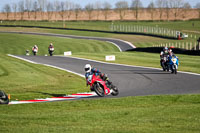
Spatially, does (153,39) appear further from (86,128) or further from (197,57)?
(86,128)

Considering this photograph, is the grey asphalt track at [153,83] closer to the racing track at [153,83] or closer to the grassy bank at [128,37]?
the racing track at [153,83]

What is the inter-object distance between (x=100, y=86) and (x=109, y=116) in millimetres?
4462

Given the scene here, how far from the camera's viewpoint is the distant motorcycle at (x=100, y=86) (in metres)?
15.4

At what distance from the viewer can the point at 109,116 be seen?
1142 cm

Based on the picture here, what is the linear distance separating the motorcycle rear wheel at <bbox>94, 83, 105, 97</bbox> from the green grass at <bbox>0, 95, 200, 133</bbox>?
4.87 feet

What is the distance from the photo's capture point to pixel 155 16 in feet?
505

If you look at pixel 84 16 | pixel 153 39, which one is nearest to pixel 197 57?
pixel 153 39

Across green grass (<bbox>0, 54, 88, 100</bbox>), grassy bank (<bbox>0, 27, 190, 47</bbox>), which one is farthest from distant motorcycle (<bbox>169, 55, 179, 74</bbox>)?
grassy bank (<bbox>0, 27, 190, 47</bbox>)

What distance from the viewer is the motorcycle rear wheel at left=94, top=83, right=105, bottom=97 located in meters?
15.7

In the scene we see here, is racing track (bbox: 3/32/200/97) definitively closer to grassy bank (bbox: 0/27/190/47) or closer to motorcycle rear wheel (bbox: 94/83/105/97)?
motorcycle rear wheel (bbox: 94/83/105/97)

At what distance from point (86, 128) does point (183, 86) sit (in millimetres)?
9831

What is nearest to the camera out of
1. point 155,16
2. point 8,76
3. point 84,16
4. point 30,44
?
point 8,76

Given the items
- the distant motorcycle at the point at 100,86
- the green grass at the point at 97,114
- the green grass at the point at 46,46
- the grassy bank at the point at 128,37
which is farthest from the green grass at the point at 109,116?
the grassy bank at the point at 128,37

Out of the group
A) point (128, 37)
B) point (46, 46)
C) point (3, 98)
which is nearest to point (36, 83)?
point (3, 98)
